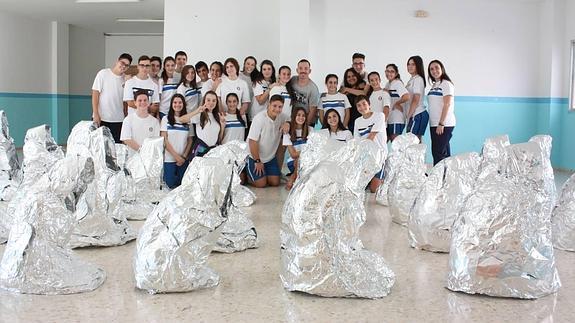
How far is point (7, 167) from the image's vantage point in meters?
4.78

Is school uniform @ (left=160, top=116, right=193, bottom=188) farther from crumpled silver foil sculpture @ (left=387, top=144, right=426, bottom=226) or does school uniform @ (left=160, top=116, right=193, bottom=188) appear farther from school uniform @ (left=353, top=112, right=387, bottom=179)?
crumpled silver foil sculpture @ (left=387, top=144, right=426, bottom=226)

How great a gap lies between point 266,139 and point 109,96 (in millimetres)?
1714

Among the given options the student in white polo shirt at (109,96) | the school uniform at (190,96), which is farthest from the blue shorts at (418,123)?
the student in white polo shirt at (109,96)

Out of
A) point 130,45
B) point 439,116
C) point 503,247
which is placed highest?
point 130,45

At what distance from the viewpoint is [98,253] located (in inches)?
129

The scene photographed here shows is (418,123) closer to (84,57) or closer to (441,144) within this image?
(441,144)

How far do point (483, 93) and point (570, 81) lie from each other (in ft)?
4.24

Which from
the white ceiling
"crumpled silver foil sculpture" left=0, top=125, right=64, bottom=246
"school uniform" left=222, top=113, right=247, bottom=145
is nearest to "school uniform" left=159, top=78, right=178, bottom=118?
"school uniform" left=222, top=113, right=247, bottom=145

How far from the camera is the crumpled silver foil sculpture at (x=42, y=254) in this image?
2.48 metres

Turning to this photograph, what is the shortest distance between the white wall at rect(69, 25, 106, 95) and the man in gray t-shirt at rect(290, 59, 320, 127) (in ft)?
28.2

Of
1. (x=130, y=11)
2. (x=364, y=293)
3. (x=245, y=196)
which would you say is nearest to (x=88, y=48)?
(x=130, y=11)

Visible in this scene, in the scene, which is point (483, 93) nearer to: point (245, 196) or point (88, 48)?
point (245, 196)

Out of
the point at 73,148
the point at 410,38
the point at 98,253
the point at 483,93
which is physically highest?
the point at 410,38

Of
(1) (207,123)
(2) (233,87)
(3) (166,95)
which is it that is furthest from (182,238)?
(3) (166,95)
